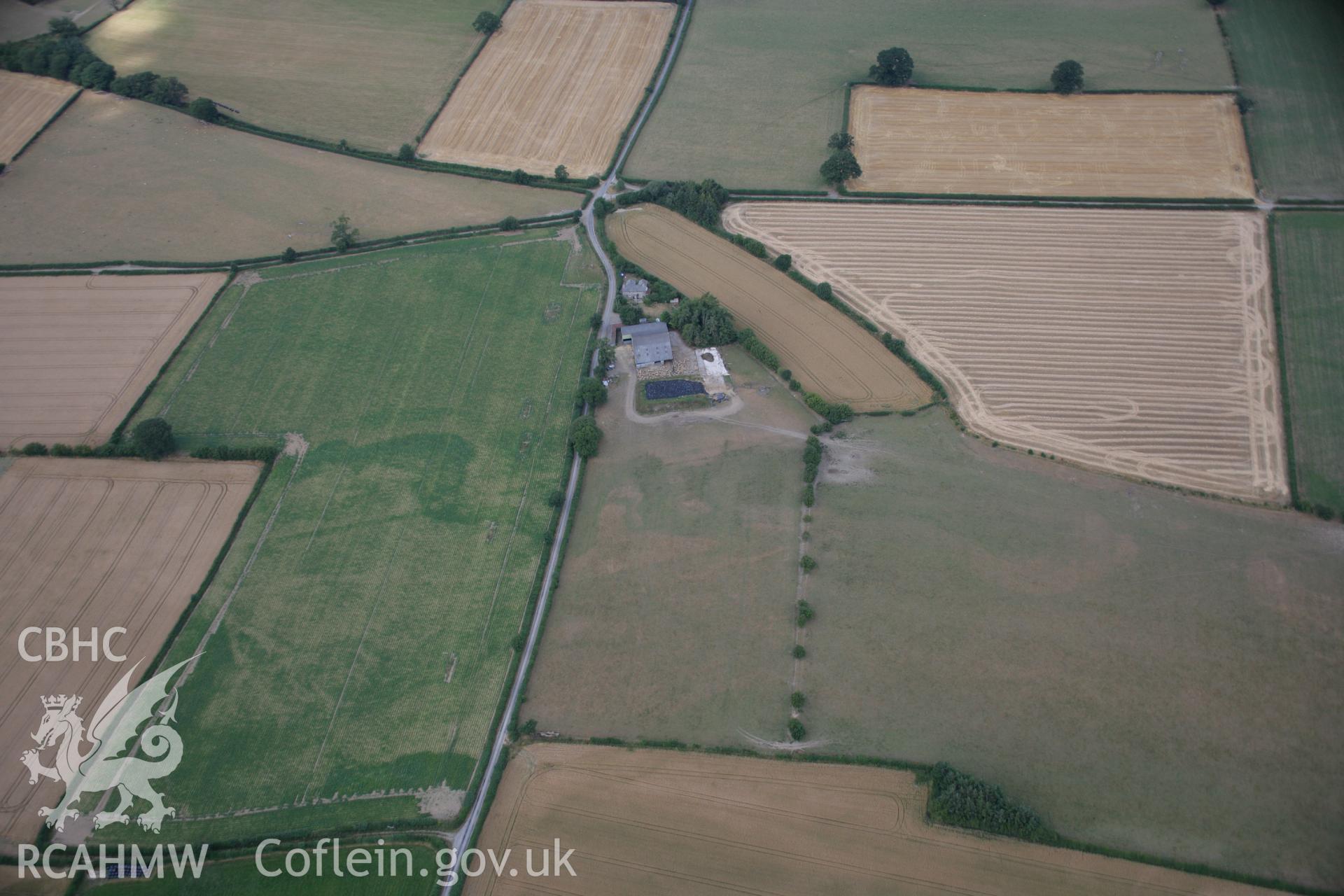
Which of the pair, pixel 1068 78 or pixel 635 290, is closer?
pixel 635 290

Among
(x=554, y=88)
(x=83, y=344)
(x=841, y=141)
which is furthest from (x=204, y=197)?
(x=841, y=141)

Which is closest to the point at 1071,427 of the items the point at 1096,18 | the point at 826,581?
the point at 826,581

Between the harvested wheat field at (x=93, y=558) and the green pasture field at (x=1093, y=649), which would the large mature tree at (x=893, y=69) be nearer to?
the green pasture field at (x=1093, y=649)

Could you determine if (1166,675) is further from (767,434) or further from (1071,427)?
(767,434)

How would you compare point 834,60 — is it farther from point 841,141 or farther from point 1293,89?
point 1293,89

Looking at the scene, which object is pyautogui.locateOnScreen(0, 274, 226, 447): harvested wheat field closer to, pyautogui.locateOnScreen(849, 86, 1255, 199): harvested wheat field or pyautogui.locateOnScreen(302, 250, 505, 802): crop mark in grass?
pyautogui.locateOnScreen(302, 250, 505, 802): crop mark in grass

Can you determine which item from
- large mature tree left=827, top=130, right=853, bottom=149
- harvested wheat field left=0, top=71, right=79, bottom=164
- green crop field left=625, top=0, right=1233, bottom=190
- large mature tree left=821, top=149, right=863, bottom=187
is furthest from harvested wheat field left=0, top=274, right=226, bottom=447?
large mature tree left=827, top=130, right=853, bottom=149
